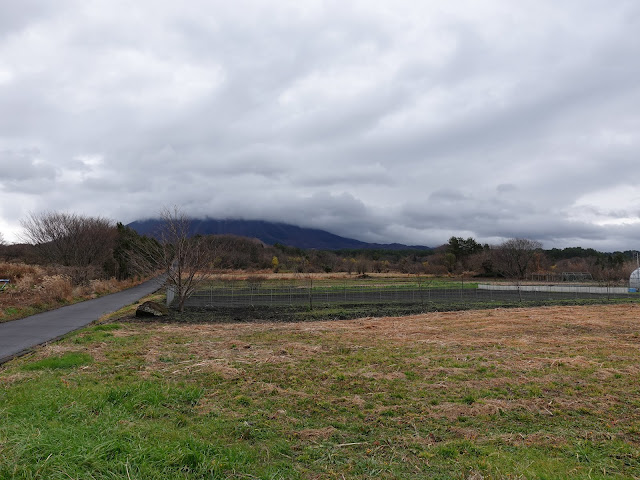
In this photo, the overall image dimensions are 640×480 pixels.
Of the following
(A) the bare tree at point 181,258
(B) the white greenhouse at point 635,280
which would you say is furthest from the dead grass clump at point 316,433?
(B) the white greenhouse at point 635,280

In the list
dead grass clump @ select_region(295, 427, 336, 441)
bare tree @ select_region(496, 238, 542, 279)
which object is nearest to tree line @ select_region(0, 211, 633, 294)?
bare tree @ select_region(496, 238, 542, 279)

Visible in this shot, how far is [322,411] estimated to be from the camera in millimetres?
5328

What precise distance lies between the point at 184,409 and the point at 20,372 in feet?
13.5

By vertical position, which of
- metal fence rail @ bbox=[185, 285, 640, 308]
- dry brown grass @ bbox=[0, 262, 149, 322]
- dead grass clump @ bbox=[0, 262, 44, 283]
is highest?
dead grass clump @ bbox=[0, 262, 44, 283]

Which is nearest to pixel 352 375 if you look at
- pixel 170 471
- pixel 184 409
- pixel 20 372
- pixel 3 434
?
pixel 184 409

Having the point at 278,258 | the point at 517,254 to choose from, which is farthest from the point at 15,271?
the point at 517,254

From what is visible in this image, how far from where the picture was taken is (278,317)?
58.4ft

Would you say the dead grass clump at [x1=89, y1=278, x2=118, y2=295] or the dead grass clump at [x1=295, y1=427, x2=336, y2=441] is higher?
the dead grass clump at [x1=295, y1=427, x2=336, y2=441]

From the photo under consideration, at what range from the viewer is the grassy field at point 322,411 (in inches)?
140

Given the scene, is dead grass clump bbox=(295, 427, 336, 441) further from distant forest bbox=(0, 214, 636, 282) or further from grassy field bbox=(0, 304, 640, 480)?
distant forest bbox=(0, 214, 636, 282)

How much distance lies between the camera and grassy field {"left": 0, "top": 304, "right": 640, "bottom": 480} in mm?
3559

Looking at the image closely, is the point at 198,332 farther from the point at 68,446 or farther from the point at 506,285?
the point at 506,285

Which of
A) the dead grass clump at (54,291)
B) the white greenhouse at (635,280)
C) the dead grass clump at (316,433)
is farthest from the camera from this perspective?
the white greenhouse at (635,280)

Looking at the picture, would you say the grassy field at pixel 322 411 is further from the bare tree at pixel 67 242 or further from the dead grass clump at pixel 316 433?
the bare tree at pixel 67 242
